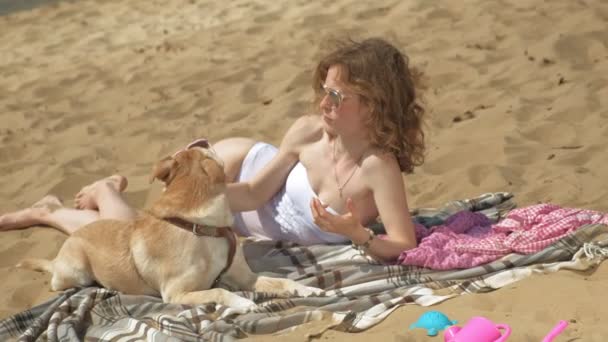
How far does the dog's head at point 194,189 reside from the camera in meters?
4.34

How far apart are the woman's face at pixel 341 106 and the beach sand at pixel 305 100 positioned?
1145mm

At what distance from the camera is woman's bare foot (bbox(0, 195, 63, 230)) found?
5727 millimetres

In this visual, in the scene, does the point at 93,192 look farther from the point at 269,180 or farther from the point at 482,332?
the point at 482,332

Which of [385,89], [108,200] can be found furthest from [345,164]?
[108,200]

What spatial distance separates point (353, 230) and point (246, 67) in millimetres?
4477

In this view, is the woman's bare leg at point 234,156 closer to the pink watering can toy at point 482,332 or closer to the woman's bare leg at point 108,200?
the woman's bare leg at point 108,200

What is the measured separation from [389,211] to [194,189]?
1013mm

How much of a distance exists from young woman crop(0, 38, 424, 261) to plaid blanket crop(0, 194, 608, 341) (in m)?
0.22

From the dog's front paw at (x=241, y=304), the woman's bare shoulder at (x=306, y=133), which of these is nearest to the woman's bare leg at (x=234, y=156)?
the woman's bare shoulder at (x=306, y=133)

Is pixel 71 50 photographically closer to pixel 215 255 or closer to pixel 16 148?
pixel 16 148

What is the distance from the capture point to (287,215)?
5.17m

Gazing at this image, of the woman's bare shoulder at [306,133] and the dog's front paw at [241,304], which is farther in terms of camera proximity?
the woman's bare shoulder at [306,133]

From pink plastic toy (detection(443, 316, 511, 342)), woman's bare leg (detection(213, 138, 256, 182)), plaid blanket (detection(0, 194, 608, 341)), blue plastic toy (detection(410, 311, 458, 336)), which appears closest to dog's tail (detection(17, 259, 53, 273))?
plaid blanket (detection(0, 194, 608, 341))

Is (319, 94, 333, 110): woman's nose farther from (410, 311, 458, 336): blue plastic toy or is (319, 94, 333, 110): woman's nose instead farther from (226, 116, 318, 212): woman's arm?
(410, 311, 458, 336): blue plastic toy
